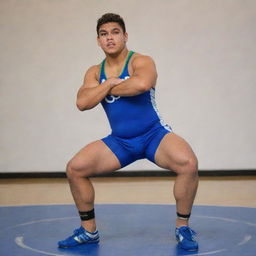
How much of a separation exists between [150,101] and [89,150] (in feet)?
1.83

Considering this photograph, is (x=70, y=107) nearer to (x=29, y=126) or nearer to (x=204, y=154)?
(x=29, y=126)

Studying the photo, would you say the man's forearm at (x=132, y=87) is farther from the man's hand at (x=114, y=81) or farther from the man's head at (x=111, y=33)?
the man's head at (x=111, y=33)

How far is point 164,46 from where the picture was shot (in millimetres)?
8188

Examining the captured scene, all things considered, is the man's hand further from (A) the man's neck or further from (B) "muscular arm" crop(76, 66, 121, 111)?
(A) the man's neck

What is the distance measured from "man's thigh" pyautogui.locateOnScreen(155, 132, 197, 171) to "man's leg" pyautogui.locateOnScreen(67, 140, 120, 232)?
0.32 metres

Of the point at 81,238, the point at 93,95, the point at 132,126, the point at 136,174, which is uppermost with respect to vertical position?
the point at 93,95

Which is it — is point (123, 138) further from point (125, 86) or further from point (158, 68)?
point (158, 68)

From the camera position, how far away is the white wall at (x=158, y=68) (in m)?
8.13

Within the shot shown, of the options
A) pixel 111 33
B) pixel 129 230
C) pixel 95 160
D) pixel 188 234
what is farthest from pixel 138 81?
pixel 129 230

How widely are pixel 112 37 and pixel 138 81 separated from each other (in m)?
0.42

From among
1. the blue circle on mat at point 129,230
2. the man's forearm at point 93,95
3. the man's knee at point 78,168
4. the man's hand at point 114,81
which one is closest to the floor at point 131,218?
the blue circle on mat at point 129,230

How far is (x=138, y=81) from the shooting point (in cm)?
412

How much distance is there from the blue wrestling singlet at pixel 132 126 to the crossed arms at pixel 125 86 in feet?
0.41

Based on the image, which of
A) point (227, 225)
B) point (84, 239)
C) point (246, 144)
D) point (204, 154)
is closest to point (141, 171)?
point (204, 154)
